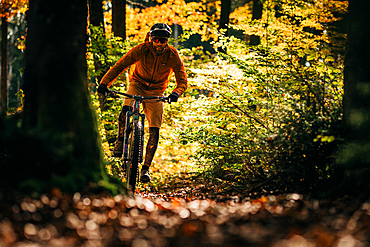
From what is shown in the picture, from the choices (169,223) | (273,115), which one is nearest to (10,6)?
(273,115)

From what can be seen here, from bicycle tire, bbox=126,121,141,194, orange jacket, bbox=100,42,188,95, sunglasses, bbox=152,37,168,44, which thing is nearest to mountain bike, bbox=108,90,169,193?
bicycle tire, bbox=126,121,141,194

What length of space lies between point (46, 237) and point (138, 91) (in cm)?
395

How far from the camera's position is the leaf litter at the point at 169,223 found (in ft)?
6.68

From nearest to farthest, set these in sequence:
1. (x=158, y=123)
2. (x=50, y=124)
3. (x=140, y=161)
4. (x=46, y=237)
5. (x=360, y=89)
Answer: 1. (x=46, y=237)
2. (x=50, y=124)
3. (x=360, y=89)
4. (x=140, y=161)
5. (x=158, y=123)

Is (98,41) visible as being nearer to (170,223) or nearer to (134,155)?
(134,155)

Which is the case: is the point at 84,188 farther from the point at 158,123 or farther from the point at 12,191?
the point at 158,123

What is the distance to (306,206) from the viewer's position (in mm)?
3062

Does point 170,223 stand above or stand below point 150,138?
above

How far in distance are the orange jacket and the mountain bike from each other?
37 cm

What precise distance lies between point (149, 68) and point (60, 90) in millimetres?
2479

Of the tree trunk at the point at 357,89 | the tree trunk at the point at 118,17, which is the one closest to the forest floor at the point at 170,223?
the tree trunk at the point at 357,89

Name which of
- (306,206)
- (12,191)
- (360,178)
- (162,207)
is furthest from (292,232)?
(12,191)

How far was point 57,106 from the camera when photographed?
3352 mm

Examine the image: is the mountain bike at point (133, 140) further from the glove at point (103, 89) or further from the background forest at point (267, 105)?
the background forest at point (267, 105)
